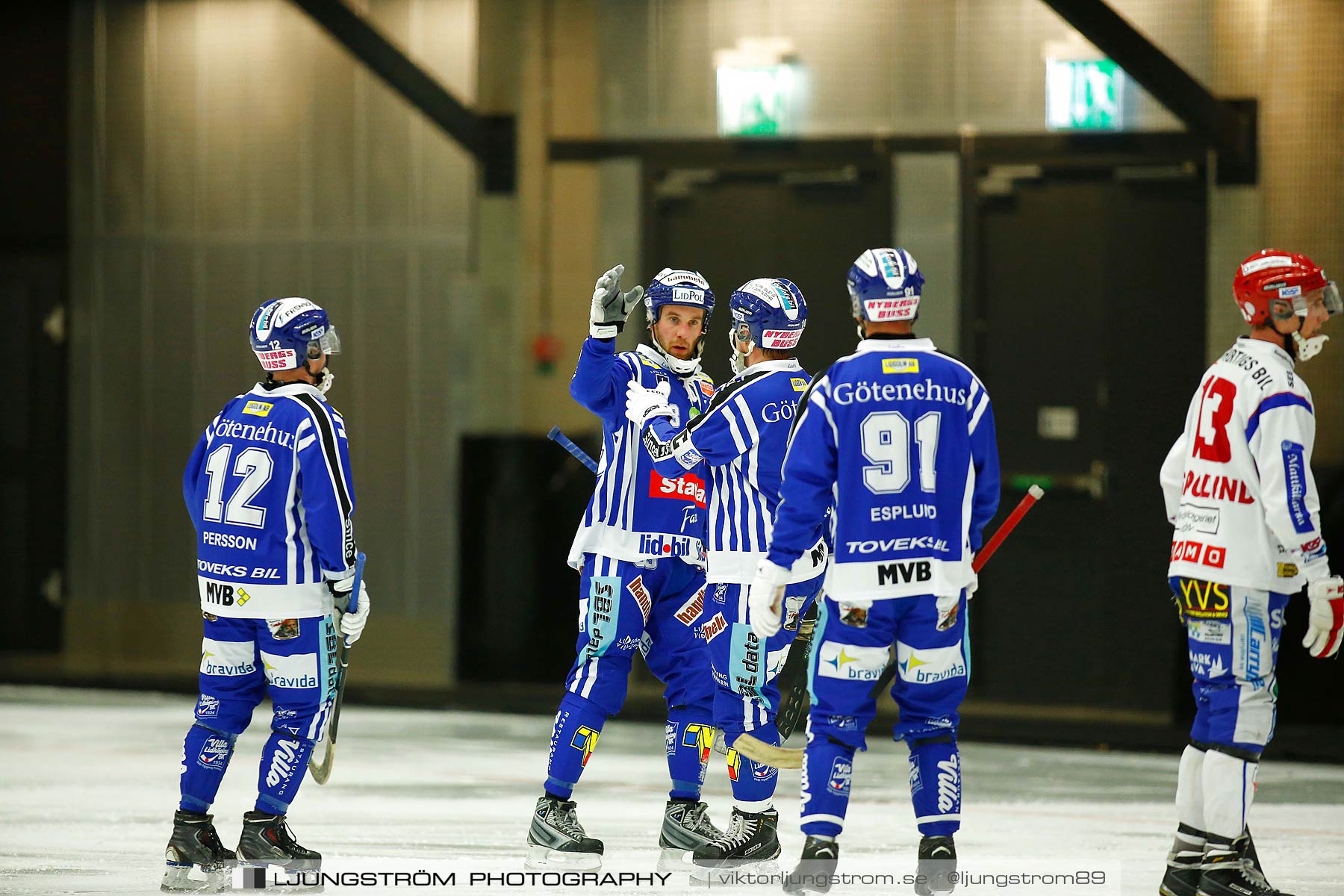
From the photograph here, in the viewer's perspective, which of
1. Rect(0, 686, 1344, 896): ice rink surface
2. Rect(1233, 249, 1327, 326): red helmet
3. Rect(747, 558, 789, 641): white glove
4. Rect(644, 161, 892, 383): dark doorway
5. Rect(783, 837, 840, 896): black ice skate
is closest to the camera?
Rect(783, 837, 840, 896): black ice skate

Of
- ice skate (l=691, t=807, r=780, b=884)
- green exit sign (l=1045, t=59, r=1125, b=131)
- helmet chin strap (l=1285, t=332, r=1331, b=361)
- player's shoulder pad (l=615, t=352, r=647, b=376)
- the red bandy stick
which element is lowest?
ice skate (l=691, t=807, r=780, b=884)

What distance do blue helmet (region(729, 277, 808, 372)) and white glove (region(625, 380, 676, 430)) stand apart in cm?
35

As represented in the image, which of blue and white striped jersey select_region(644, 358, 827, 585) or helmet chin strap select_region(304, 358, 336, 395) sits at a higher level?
helmet chin strap select_region(304, 358, 336, 395)

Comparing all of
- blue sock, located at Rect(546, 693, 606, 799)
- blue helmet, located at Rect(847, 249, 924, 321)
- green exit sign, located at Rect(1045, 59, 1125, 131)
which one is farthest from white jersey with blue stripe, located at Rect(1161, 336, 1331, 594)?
green exit sign, located at Rect(1045, 59, 1125, 131)

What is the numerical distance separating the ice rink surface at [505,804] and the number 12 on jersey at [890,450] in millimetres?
1297

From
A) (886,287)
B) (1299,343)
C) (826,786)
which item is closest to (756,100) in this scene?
(1299,343)

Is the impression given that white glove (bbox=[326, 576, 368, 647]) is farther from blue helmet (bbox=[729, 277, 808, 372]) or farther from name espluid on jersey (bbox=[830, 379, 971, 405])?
name espluid on jersey (bbox=[830, 379, 971, 405])

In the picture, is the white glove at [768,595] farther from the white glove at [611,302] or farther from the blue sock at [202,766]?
the blue sock at [202,766]

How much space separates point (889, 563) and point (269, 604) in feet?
6.11

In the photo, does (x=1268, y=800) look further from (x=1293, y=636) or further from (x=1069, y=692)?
(x=1069, y=692)

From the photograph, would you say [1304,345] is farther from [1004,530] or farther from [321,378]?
[321,378]

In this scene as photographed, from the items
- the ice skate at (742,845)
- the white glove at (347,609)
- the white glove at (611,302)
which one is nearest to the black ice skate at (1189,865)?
the ice skate at (742,845)

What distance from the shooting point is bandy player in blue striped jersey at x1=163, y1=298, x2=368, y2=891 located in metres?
5.67

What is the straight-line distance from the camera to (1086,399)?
10.2 metres
